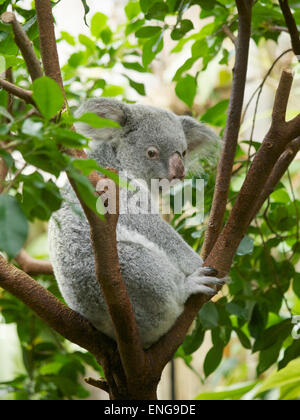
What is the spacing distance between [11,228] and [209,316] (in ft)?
3.75

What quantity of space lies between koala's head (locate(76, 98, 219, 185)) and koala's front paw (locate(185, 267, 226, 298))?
0.55m

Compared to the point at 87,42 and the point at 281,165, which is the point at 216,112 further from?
the point at 87,42

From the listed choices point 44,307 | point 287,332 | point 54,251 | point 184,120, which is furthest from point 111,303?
point 184,120

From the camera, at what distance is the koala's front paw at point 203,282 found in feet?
5.39

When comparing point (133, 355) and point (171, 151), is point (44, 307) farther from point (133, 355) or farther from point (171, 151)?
point (171, 151)

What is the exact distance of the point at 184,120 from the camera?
241 cm

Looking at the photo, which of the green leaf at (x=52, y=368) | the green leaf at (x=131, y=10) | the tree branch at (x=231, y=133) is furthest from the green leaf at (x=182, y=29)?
the green leaf at (x=52, y=368)

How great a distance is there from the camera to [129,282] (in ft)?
5.45

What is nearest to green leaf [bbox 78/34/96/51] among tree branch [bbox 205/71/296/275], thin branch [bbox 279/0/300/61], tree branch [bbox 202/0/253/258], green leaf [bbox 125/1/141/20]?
green leaf [bbox 125/1/141/20]

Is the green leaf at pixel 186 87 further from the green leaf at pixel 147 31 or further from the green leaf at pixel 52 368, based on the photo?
the green leaf at pixel 52 368

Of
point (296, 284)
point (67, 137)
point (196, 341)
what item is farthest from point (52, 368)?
point (67, 137)

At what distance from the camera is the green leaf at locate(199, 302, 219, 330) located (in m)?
1.75

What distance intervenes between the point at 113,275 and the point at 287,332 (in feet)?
2.68
